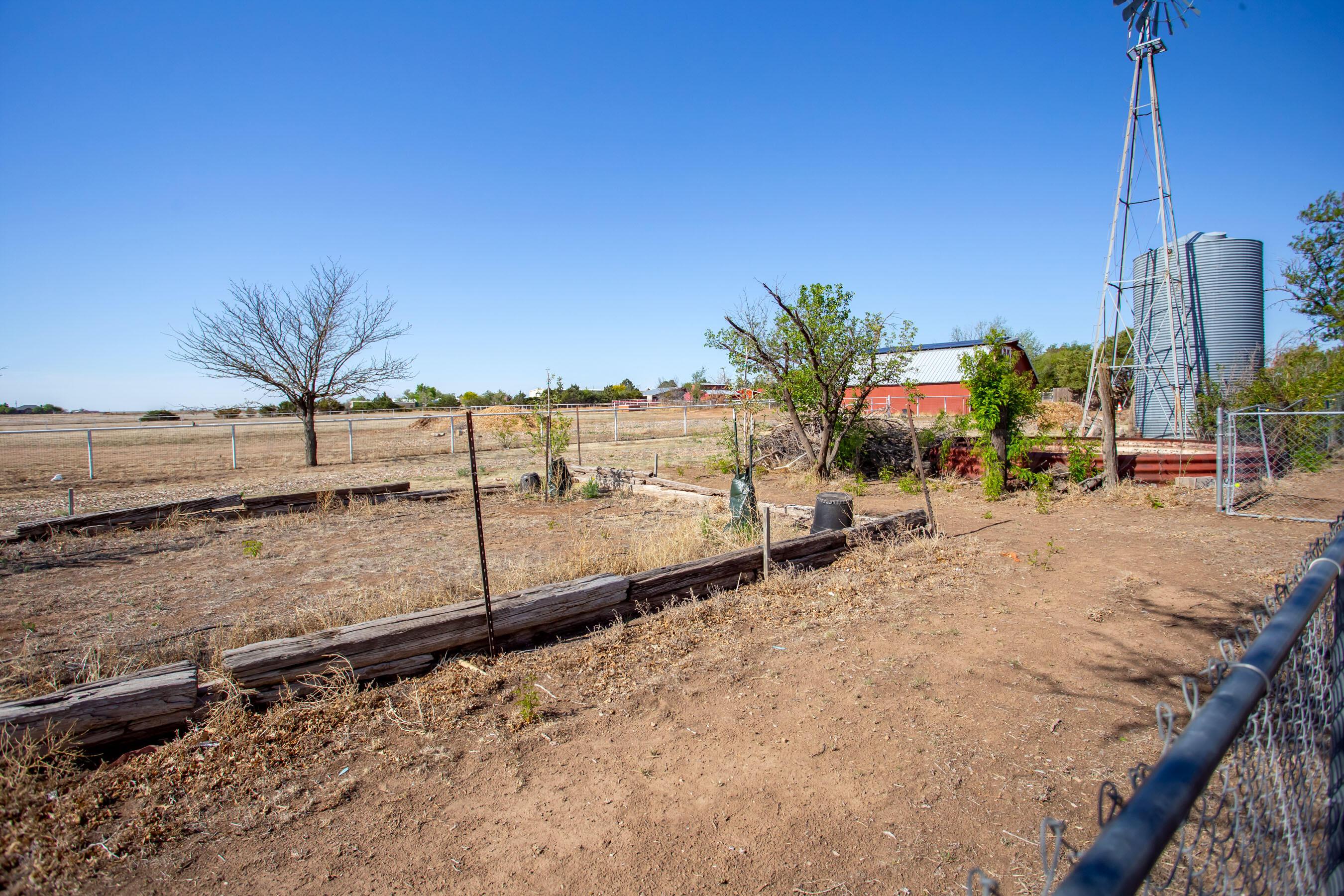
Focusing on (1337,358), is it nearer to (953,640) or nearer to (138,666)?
(953,640)

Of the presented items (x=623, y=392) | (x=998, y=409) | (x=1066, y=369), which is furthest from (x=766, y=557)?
(x=623, y=392)

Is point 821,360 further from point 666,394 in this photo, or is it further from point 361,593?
point 666,394

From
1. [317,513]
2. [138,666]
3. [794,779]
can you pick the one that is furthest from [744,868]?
[317,513]

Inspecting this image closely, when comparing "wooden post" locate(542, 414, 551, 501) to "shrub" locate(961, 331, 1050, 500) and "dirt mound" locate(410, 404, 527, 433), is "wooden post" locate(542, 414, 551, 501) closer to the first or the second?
"shrub" locate(961, 331, 1050, 500)

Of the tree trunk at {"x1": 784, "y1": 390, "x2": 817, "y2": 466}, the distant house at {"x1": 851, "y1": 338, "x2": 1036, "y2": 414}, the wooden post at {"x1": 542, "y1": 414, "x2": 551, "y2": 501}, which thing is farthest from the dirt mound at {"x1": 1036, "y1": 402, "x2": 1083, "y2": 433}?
the wooden post at {"x1": 542, "y1": 414, "x2": 551, "y2": 501}

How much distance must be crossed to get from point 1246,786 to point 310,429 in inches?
852

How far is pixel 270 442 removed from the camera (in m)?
31.9

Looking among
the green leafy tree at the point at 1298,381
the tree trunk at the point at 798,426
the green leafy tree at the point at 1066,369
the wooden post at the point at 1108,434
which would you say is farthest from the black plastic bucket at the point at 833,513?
the green leafy tree at the point at 1066,369

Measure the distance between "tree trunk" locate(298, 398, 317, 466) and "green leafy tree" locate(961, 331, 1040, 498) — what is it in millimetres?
17710

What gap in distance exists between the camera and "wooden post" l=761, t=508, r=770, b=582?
6.52 m

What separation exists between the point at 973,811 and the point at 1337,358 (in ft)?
63.1

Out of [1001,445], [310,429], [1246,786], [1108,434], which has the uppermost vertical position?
[310,429]

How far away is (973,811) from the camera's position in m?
3.11

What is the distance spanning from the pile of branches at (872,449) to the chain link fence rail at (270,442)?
1.96m
